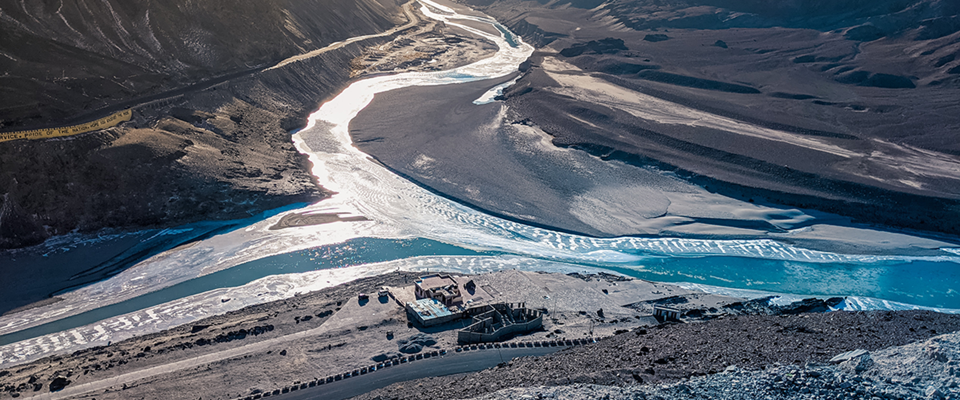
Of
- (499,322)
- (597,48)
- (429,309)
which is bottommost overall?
(499,322)

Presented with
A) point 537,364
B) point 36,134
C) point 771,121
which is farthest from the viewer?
point 771,121

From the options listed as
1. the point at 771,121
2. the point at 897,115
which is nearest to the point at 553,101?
the point at 771,121

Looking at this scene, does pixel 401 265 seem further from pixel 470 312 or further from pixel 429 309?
pixel 470 312

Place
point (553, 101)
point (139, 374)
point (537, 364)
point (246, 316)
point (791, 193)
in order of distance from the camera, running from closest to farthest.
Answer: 1. point (537, 364)
2. point (139, 374)
3. point (246, 316)
4. point (791, 193)
5. point (553, 101)

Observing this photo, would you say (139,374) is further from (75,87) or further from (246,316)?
(75,87)

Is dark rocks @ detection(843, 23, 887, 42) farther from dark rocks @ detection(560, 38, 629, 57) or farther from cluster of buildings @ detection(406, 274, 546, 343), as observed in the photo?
cluster of buildings @ detection(406, 274, 546, 343)

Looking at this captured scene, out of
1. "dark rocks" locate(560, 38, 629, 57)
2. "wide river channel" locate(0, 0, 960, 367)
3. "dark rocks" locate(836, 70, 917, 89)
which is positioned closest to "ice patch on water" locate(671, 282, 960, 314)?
"wide river channel" locate(0, 0, 960, 367)

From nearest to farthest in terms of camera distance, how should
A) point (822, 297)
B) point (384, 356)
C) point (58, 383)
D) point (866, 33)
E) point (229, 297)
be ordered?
1. point (58, 383)
2. point (384, 356)
3. point (229, 297)
4. point (822, 297)
5. point (866, 33)

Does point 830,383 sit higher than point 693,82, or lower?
lower

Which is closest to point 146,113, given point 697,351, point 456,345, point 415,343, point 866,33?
point 415,343
